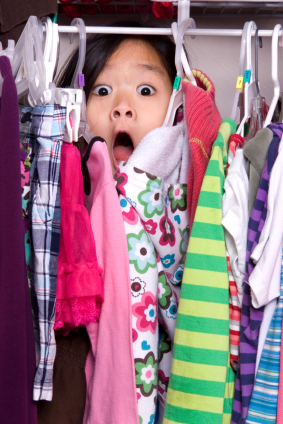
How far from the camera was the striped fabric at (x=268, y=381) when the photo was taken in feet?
1.95

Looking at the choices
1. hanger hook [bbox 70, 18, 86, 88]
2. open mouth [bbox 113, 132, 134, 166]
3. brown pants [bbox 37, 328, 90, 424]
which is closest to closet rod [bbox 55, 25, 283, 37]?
hanger hook [bbox 70, 18, 86, 88]

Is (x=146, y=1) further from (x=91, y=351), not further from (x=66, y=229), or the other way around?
(x=91, y=351)

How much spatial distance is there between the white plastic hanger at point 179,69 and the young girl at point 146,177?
0.04 meters

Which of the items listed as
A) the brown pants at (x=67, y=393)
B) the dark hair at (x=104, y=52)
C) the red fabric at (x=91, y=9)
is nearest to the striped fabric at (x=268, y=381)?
the brown pants at (x=67, y=393)

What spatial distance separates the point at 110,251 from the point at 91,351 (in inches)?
7.4

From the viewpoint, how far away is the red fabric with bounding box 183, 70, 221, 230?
75 centimetres

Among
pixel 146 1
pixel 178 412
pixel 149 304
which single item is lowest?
pixel 178 412

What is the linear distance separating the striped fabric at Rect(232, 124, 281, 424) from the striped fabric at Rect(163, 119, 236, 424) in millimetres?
20

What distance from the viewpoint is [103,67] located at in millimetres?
1000

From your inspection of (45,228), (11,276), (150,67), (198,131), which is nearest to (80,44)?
(150,67)

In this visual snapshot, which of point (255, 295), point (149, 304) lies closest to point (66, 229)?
point (149, 304)

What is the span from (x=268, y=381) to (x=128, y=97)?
0.65 meters

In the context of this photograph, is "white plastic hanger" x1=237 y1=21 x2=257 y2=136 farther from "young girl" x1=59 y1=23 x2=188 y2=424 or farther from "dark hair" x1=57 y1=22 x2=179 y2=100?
"dark hair" x1=57 y1=22 x2=179 y2=100

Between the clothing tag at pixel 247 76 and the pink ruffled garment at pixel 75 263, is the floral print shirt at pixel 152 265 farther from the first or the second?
the clothing tag at pixel 247 76
